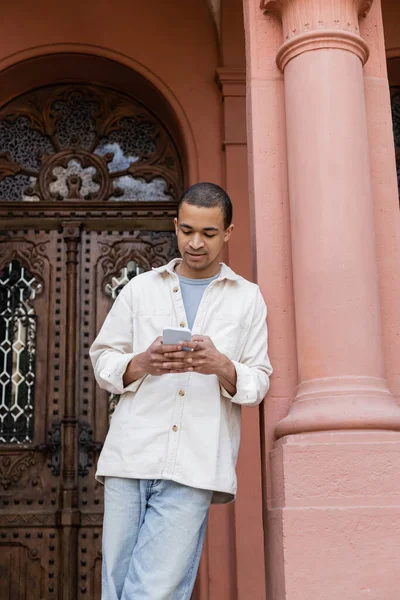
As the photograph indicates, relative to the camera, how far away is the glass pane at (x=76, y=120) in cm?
629

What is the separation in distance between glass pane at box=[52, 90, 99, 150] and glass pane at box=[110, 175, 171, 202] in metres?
0.39

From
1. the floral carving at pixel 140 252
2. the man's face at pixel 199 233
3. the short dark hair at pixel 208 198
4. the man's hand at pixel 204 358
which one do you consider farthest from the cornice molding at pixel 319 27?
the floral carving at pixel 140 252

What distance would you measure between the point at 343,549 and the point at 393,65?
447 cm

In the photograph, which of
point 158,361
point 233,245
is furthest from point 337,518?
point 233,245

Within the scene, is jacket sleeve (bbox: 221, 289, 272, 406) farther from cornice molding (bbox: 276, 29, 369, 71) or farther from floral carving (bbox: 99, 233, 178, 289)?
floral carving (bbox: 99, 233, 178, 289)

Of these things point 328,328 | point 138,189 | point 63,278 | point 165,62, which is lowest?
point 328,328

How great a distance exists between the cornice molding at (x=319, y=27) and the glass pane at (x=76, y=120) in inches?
113

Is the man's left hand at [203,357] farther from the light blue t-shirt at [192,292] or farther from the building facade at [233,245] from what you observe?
the building facade at [233,245]

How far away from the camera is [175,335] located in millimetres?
2578

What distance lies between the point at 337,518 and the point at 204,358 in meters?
0.76

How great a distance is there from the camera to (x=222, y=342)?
292cm

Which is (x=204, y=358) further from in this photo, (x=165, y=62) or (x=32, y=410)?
(x=165, y=62)

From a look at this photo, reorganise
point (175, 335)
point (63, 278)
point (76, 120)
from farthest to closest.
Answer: point (76, 120) < point (63, 278) < point (175, 335)

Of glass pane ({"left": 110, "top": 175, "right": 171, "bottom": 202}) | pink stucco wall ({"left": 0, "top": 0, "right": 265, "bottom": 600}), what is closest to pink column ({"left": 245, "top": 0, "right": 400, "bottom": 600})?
pink stucco wall ({"left": 0, "top": 0, "right": 265, "bottom": 600})
